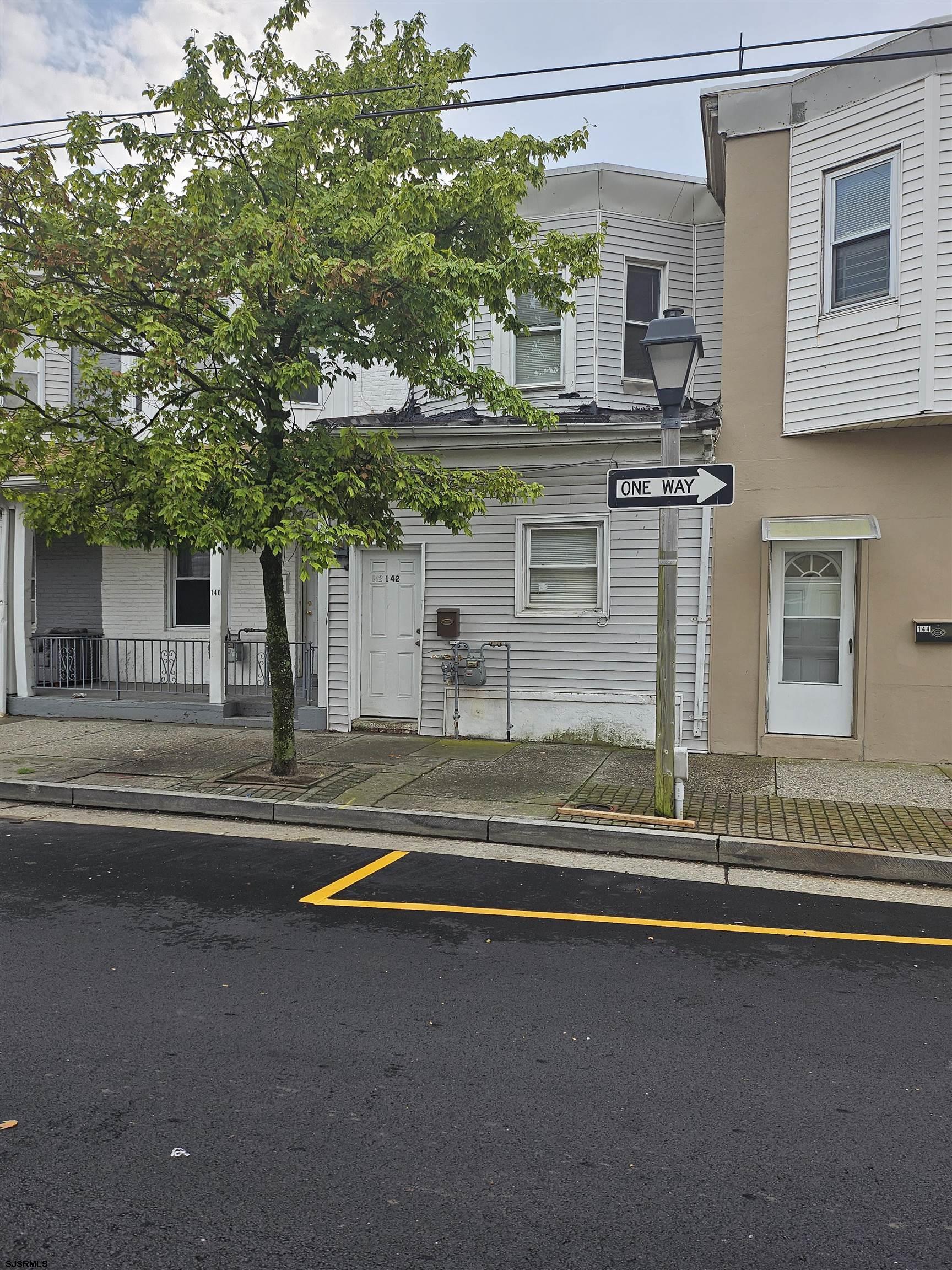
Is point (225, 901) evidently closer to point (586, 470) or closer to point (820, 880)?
point (820, 880)

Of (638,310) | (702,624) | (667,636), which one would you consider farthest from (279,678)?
(638,310)

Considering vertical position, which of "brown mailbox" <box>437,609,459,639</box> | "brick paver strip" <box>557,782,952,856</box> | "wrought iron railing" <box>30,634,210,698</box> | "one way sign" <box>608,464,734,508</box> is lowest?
"brick paver strip" <box>557,782,952,856</box>

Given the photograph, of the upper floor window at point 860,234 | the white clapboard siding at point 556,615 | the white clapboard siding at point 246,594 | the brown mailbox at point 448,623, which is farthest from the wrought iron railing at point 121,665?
the upper floor window at point 860,234

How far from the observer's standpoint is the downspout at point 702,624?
1011 cm

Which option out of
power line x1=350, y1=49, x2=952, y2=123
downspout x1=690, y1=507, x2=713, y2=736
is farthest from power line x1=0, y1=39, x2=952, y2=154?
downspout x1=690, y1=507, x2=713, y2=736

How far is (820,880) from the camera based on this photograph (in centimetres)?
608

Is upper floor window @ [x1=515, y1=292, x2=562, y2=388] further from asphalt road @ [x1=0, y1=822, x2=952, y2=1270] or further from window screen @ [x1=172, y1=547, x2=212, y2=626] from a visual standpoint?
asphalt road @ [x1=0, y1=822, x2=952, y2=1270]

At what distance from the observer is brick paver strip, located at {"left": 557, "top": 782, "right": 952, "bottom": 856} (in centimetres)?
650

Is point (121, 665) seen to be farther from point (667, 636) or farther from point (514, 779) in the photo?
point (667, 636)

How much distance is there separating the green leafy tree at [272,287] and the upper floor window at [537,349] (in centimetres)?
240

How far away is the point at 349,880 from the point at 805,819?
3.75m

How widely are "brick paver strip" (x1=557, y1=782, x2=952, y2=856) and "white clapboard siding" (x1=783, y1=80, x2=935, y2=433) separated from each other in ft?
13.6

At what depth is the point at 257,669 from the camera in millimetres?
13906

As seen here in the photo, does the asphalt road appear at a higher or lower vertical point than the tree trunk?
lower
